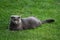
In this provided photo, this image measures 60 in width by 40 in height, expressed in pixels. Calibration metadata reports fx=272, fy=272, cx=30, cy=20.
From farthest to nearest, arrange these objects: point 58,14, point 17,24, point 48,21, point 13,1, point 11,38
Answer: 1. point 13,1
2. point 58,14
3. point 48,21
4. point 17,24
5. point 11,38

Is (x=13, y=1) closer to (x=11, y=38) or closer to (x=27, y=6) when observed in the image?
(x=27, y=6)

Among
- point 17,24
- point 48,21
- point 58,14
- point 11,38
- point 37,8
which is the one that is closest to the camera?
point 11,38

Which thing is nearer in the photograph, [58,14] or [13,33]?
[13,33]

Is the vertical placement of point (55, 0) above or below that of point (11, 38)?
above

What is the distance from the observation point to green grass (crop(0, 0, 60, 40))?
27.3 feet

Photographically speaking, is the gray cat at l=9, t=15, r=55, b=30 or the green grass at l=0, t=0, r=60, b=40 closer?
the green grass at l=0, t=0, r=60, b=40

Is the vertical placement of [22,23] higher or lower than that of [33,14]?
lower

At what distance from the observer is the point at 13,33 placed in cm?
849

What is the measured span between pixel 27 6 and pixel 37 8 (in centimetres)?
55

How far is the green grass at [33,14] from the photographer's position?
27.3 ft

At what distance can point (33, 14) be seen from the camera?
36.8 ft

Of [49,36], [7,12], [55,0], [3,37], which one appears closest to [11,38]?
[3,37]

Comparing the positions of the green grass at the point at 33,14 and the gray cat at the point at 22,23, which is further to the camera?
the gray cat at the point at 22,23

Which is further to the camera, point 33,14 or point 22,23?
point 33,14
